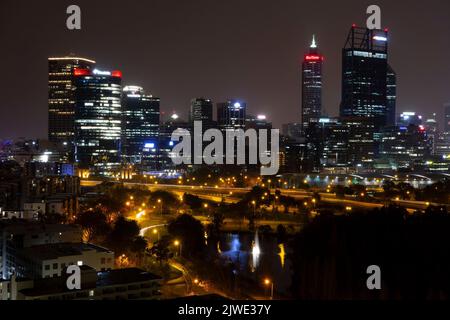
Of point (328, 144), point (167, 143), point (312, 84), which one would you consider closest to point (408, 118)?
point (312, 84)

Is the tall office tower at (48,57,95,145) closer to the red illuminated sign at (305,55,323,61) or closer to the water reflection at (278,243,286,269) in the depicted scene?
the red illuminated sign at (305,55,323,61)

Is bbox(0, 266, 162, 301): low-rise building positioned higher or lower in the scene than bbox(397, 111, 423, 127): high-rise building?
lower

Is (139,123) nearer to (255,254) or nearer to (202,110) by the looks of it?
(202,110)

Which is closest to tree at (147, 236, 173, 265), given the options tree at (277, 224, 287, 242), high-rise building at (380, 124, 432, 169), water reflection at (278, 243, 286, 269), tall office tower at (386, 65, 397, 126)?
water reflection at (278, 243, 286, 269)

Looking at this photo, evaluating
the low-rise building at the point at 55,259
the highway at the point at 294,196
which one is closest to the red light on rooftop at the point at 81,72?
the highway at the point at 294,196

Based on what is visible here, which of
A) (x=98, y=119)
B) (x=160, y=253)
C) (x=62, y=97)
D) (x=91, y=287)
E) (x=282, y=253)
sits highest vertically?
(x=62, y=97)
